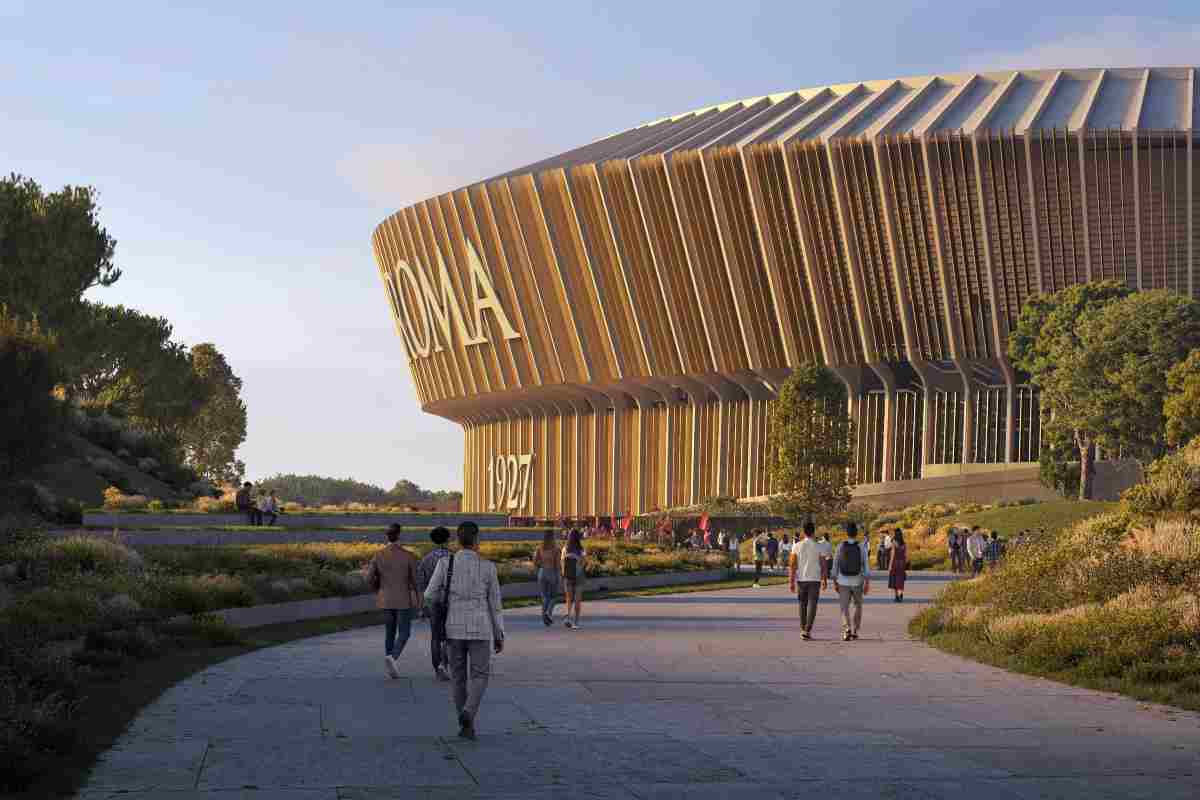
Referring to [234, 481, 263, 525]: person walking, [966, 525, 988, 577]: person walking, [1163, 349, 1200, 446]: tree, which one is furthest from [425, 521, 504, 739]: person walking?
[1163, 349, 1200, 446]: tree

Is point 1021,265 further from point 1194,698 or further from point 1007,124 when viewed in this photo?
point 1194,698

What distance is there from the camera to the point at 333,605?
2491 centimetres

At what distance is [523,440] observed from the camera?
303 ft

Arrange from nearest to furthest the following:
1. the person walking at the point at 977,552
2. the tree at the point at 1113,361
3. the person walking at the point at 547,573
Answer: the person walking at the point at 547,573, the person walking at the point at 977,552, the tree at the point at 1113,361

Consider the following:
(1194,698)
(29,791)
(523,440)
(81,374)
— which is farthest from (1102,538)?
(523,440)

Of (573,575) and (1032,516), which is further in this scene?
(1032,516)

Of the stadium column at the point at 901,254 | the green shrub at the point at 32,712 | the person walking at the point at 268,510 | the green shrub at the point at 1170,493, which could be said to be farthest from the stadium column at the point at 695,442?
the green shrub at the point at 32,712

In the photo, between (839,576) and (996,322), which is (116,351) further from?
(839,576)

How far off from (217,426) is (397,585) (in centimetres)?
8370

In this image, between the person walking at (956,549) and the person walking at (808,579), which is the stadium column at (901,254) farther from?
the person walking at (808,579)

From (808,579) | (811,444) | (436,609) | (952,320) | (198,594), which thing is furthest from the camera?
(952,320)

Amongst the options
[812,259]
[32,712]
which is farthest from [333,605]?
[812,259]

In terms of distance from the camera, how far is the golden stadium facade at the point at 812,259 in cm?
6109

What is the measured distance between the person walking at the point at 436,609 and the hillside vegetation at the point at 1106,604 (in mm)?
6104
